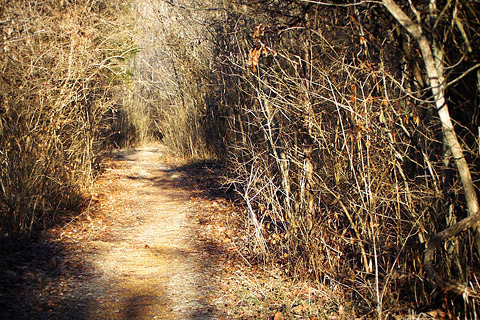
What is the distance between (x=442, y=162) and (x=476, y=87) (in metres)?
0.74

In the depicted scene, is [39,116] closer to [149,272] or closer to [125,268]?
[125,268]

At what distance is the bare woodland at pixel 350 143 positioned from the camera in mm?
4277

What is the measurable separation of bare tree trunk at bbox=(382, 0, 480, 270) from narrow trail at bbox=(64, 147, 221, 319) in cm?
275

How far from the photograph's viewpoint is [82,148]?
10133 millimetres

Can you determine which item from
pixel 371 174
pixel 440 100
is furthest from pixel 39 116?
pixel 440 100

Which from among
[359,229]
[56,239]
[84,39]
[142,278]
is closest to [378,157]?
[359,229]

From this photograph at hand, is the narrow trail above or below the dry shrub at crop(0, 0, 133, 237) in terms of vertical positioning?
below

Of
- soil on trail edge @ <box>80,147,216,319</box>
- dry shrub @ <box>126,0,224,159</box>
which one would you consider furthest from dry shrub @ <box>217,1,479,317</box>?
dry shrub @ <box>126,0,224,159</box>

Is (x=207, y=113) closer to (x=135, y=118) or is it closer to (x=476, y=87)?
(x=135, y=118)

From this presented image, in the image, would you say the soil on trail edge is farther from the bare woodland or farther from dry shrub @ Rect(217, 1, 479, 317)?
dry shrub @ Rect(217, 1, 479, 317)

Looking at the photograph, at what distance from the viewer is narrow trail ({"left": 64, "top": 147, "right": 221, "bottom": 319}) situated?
17.1ft

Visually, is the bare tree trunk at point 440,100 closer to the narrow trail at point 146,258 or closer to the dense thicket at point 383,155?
the dense thicket at point 383,155

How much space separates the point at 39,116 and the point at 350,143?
4.54 m

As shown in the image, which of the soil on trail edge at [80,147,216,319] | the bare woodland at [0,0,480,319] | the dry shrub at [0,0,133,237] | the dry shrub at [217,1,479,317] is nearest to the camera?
the bare woodland at [0,0,480,319]
